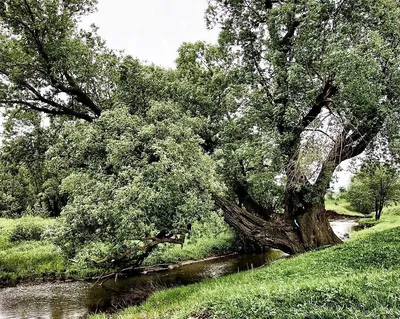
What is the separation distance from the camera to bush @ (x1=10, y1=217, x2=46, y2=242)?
2572 centimetres

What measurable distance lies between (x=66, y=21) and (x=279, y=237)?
47.8 ft

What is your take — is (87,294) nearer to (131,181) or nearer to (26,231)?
(131,181)

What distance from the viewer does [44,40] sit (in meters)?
16.4

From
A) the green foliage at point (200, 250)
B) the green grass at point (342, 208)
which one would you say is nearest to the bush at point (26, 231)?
the green foliage at point (200, 250)

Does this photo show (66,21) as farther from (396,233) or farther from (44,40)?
(396,233)

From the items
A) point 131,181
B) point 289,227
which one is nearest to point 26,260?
point 131,181

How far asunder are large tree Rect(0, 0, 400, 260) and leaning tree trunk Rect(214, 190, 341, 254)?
5cm

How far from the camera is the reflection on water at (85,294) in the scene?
1488 centimetres

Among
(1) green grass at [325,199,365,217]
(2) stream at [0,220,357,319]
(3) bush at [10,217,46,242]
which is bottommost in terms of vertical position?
(1) green grass at [325,199,365,217]

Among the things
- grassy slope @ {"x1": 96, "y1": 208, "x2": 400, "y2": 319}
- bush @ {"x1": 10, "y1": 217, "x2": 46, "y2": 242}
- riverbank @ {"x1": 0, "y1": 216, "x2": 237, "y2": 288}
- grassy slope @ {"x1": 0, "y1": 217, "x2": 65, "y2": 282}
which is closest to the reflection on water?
riverbank @ {"x1": 0, "y1": 216, "x2": 237, "y2": 288}

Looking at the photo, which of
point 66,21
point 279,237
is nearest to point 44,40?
point 66,21

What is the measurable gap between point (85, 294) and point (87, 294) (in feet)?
0.34

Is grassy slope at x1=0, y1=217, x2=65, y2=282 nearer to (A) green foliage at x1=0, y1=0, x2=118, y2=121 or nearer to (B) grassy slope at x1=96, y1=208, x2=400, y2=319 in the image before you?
(A) green foliage at x1=0, y1=0, x2=118, y2=121

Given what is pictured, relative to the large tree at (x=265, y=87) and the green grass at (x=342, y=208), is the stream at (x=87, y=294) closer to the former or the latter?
the large tree at (x=265, y=87)
